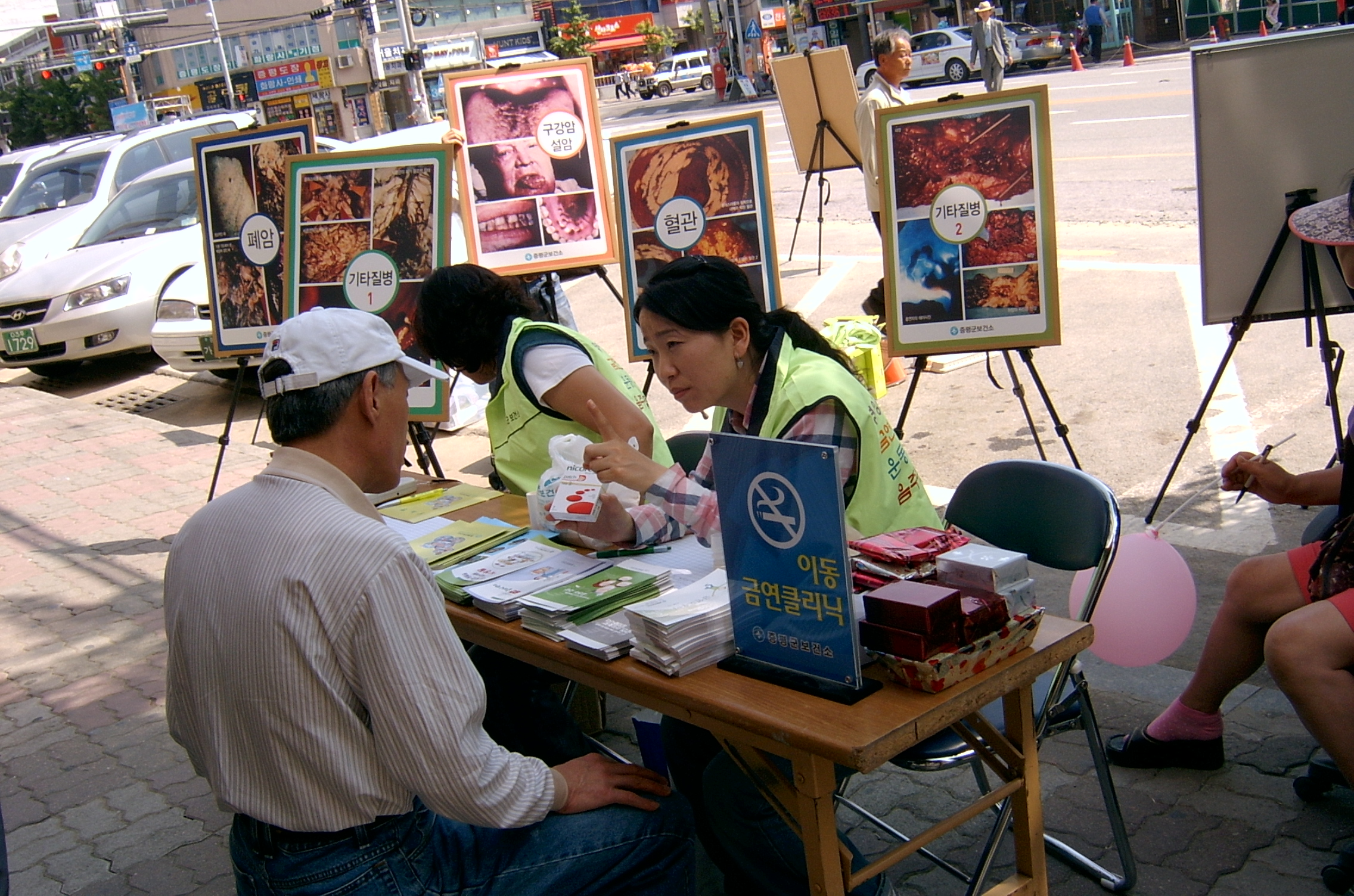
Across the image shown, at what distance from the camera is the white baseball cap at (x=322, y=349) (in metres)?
1.85

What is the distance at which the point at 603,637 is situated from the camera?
2.06 m

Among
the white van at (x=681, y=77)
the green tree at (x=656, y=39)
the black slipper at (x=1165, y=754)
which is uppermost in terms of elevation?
the green tree at (x=656, y=39)

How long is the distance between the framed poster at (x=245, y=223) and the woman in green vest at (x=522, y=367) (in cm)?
230

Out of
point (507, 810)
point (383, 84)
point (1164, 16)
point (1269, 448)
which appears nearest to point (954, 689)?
point (507, 810)

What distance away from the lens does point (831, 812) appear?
1759 millimetres

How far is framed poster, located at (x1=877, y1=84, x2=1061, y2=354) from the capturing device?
4.08 m

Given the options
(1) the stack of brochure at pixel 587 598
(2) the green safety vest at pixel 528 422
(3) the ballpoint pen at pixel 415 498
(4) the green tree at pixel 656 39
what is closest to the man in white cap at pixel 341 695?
(1) the stack of brochure at pixel 587 598

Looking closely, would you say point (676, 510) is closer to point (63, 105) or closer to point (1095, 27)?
point (1095, 27)

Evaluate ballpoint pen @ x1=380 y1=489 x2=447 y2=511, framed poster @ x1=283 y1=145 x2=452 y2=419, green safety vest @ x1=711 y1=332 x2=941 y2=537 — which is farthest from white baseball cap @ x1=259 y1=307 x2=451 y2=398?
framed poster @ x1=283 y1=145 x2=452 y2=419

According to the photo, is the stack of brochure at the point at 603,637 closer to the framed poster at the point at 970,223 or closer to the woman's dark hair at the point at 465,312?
the woman's dark hair at the point at 465,312

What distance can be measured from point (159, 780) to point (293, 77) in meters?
50.7

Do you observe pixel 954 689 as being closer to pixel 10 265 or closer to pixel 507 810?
pixel 507 810

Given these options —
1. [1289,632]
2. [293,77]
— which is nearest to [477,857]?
[1289,632]

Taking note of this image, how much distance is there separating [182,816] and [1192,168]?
9.96 meters
